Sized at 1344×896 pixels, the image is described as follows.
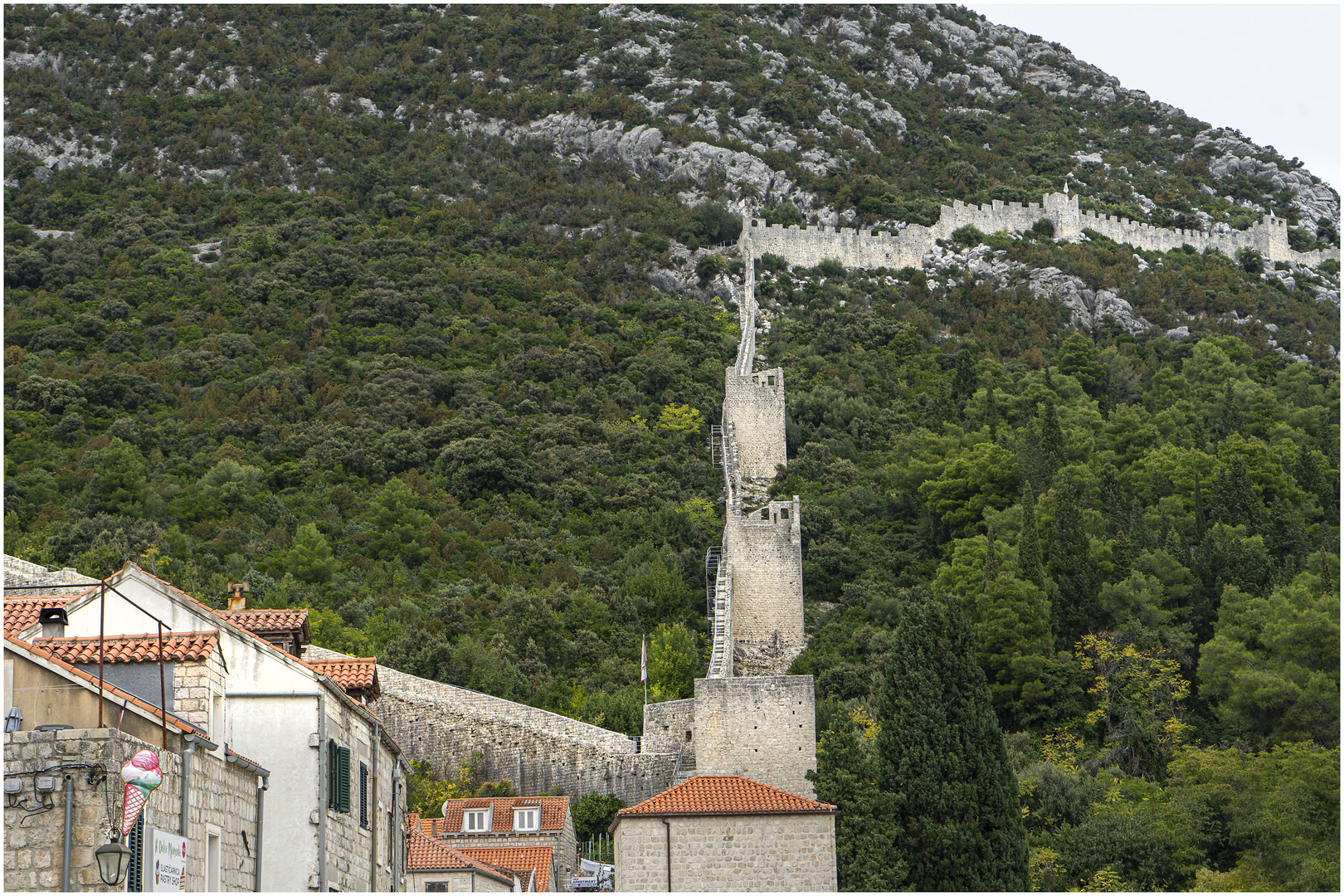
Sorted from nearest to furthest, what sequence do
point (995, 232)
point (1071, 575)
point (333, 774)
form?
point (333, 774) → point (1071, 575) → point (995, 232)

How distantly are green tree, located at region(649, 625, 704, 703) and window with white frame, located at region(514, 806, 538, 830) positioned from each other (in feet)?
29.6

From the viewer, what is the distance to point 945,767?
94.4 ft

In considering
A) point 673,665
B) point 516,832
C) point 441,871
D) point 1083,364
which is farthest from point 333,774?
point 1083,364

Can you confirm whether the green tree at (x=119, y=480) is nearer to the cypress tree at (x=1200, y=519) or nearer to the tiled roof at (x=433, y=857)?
the tiled roof at (x=433, y=857)

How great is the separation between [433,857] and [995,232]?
218 feet

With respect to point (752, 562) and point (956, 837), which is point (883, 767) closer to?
point (956, 837)

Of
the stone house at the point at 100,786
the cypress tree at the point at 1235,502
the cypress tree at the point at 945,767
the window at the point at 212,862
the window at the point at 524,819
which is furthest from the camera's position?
the cypress tree at the point at 1235,502

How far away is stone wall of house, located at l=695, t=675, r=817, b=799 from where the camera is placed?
3108cm

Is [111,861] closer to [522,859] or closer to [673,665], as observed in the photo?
[522,859]

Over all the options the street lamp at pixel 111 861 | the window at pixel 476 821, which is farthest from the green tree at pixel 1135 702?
the street lamp at pixel 111 861

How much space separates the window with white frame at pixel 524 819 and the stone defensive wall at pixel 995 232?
5192cm

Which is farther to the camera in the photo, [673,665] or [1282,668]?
[673,665]

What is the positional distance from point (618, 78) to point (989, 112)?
27234mm

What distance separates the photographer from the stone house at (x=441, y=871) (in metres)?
23.9
